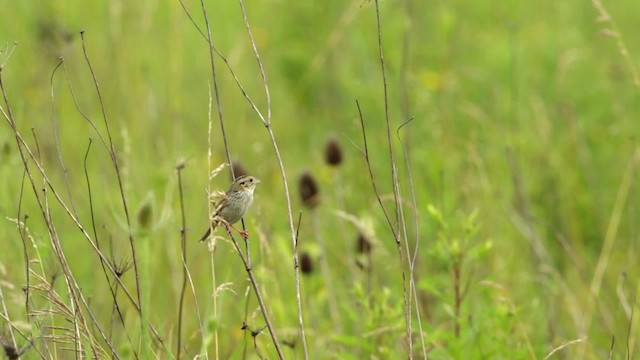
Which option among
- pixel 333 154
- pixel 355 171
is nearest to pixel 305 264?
pixel 333 154

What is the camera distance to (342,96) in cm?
703

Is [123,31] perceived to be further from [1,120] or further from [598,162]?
[598,162]

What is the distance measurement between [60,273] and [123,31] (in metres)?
4.07

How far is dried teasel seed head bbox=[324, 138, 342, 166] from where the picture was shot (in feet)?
15.8

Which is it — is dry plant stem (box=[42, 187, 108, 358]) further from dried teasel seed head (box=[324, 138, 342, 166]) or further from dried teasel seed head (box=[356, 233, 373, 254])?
dried teasel seed head (box=[324, 138, 342, 166])

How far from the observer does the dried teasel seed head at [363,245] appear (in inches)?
159

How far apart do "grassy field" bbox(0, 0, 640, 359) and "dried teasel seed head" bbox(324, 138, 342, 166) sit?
19 millimetres

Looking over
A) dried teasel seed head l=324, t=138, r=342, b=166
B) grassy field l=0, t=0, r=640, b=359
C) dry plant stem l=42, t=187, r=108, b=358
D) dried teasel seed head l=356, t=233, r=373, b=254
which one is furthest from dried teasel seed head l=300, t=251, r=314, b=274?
dry plant stem l=42, t=187, r=108, b=358

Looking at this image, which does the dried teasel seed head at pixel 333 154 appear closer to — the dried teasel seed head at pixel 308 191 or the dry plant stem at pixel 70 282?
the dried teasel seed head at pixel 308 191

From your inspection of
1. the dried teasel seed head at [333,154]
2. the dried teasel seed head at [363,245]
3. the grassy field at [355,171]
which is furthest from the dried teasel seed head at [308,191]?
the dried teasel seed head at [363,245]

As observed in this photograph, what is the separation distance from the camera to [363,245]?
413 cm

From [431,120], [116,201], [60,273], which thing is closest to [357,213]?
[431,120]

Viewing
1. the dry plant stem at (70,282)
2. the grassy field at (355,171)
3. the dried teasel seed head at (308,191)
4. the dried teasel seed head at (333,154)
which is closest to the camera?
the dry plant stem at (70,282)

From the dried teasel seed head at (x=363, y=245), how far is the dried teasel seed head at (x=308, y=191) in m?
0.29
